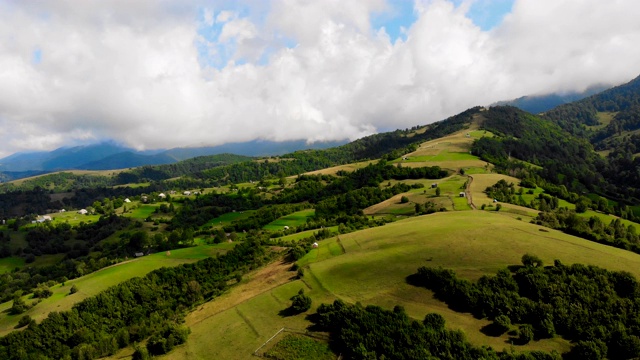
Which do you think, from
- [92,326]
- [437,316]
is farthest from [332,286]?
[92,326]

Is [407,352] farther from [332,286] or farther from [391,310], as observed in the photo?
[332,286]

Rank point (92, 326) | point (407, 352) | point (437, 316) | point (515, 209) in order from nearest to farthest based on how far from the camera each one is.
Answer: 1. point (407, 352)
2. point (437, 316)
3. point (92, 326)
4. point (515, 209)

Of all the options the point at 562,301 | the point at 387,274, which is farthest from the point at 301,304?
the point at 562,301

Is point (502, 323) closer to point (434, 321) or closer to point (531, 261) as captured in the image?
point (434, 321)

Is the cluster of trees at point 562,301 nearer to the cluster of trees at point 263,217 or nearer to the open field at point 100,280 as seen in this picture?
the open field at point 100,280

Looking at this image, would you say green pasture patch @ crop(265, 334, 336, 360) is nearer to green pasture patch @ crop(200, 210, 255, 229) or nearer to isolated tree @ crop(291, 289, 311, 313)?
isolated tree @ crop(291, 289, 311, 313)

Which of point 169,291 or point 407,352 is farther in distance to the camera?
point 169,291

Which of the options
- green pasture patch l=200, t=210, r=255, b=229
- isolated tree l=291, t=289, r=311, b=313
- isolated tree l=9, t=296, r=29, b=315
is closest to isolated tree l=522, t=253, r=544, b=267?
isolated tree l=291, t=289, r=311, b=313
